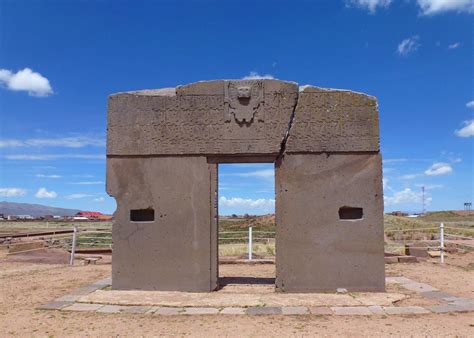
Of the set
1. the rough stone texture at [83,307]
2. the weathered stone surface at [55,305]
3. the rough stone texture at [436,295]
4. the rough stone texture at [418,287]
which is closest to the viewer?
the rough stone texture at [83,307]

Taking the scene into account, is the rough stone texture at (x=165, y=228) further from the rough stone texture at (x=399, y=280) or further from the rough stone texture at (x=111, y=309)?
the rough stone texture at (x=399, y=280)

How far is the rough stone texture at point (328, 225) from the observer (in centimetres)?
769

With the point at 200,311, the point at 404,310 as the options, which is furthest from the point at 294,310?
the point at 404,310

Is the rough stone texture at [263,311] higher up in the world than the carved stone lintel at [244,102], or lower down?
lower down

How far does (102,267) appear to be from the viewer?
11.4 metres

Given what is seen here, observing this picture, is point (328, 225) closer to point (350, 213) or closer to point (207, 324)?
point (350, 213)

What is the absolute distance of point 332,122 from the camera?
781 centimetres

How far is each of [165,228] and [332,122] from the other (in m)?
3.60

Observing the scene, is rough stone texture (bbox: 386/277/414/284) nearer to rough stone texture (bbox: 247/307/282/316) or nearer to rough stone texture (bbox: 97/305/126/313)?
rough stone texture (bbox: 247/307/282/316)

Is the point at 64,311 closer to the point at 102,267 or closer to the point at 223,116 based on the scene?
the point at 223,116

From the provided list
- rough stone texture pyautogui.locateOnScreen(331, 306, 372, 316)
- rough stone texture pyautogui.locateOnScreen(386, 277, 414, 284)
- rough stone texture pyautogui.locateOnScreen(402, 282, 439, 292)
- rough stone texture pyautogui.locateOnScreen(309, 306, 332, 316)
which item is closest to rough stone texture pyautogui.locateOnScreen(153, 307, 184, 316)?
rough stone texture pyautogui.locateOnScreen(309, 306, 332, 316)

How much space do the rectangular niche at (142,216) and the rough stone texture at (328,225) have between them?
2424 millimetres

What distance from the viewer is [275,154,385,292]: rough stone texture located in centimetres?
769

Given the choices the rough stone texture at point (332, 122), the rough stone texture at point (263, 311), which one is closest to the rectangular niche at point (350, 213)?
the rough stone texture at point (332, 122)
